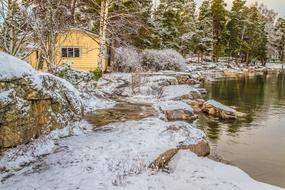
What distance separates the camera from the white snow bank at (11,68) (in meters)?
6.29

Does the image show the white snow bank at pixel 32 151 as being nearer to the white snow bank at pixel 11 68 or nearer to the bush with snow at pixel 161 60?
the white snow bank at pixel 11 68

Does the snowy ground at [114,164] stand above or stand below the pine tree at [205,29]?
below

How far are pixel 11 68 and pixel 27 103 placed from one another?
0.77 meters

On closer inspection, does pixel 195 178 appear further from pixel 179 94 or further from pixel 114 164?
pixel 179 94

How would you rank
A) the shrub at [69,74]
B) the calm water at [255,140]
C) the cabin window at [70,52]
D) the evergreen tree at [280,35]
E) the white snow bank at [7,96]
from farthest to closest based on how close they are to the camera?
1. the evergreen tree at [280,35]
2. the cabin window at [70,52]
3. the shrub at [69,74]
4. the calm water at [255,140]
5. the white snow bank at [7,96]

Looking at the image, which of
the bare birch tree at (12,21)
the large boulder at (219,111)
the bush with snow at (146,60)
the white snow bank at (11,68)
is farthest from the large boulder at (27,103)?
the bush with snow at (146,60)

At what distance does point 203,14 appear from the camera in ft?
149

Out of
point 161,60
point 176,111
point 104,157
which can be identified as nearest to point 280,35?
point 161,60

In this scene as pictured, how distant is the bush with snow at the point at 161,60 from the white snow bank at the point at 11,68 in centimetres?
2125

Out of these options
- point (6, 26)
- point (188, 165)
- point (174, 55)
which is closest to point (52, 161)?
point (188, 165)

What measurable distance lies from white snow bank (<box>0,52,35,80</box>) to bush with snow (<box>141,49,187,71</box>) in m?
21.2

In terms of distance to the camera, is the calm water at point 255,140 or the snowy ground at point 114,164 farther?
the calm water at point 255,140

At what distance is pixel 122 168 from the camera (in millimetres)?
5656

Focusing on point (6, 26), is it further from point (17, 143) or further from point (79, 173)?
point (79, 173)
